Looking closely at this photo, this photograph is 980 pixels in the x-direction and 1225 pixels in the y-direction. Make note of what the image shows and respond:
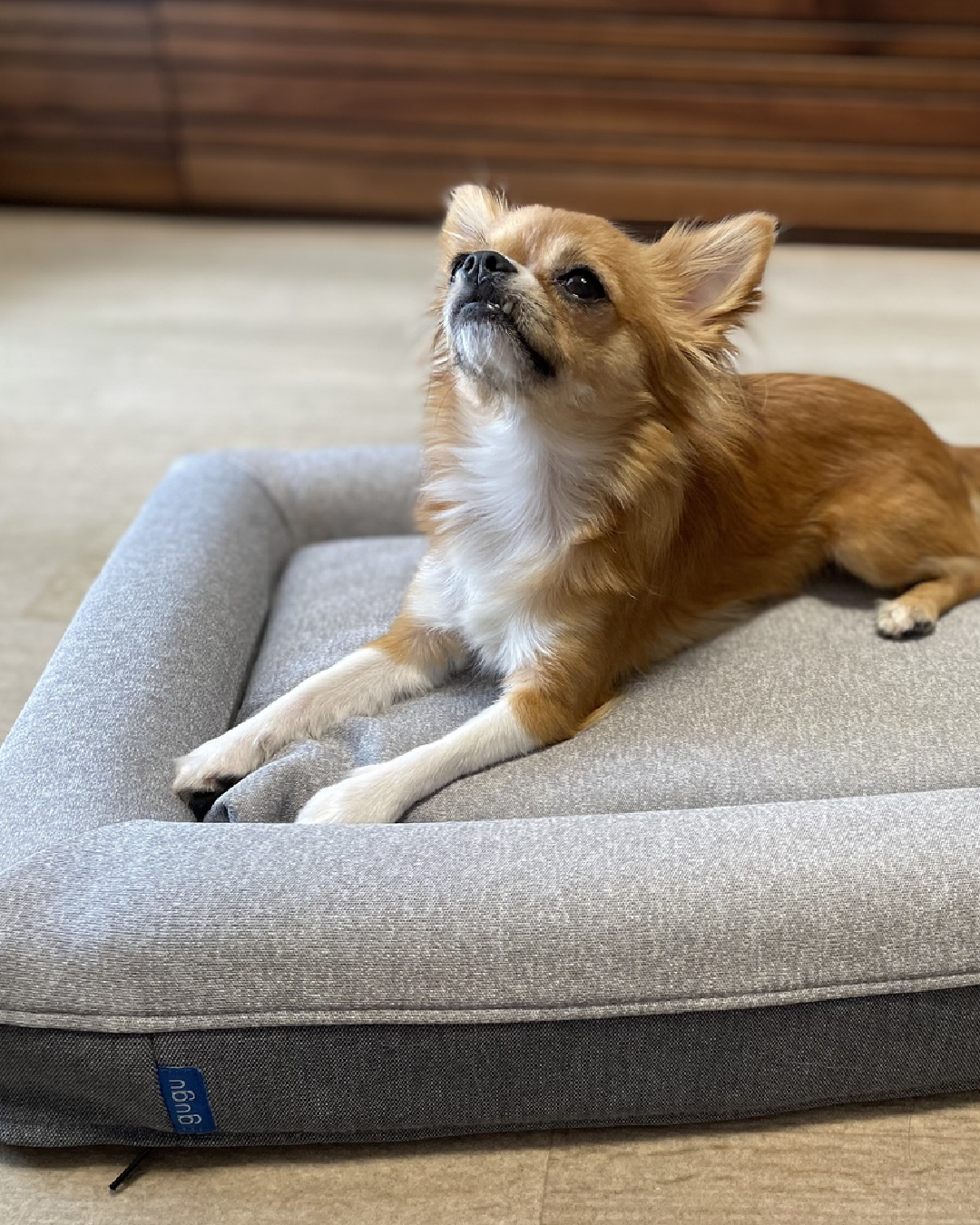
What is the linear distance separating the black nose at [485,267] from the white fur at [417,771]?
58 cm

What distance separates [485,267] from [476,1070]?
3.18 feet

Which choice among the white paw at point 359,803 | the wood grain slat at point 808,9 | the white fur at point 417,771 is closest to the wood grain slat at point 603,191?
the wood grain slat at point 808,9

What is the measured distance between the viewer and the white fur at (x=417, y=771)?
1.53 meters

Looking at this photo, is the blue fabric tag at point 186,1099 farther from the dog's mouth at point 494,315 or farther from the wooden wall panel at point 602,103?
the wooden wall panel at point 602,103

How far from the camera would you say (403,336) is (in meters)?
3.93

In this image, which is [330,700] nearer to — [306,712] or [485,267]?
[306,712]

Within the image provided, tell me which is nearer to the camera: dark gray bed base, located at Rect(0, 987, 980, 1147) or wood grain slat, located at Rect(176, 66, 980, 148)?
dark gray bed base, located at Rect(0, 987, 980, 1147)

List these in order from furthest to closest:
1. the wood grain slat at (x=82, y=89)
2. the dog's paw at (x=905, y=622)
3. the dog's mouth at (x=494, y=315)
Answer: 1. the wood grain slat at (x=82, y=89)
2. the dog's paw at (x=905, y=622)
3. the dog's mouth at (x=494, y=315)

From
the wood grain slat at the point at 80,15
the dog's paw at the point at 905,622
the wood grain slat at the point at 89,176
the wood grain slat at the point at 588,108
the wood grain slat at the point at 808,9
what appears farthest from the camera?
the wood grain slat at the point at 89,176

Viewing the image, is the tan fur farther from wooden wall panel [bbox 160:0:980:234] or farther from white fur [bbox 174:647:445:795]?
wooden wall panel [bbox 160:0:980:234]

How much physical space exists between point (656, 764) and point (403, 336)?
8.59 feet

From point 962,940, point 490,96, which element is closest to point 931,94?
point 490,96

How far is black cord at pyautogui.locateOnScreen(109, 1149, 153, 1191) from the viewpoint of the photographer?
1348 millimetres

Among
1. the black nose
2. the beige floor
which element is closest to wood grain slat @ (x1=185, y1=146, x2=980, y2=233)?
the beige floor
